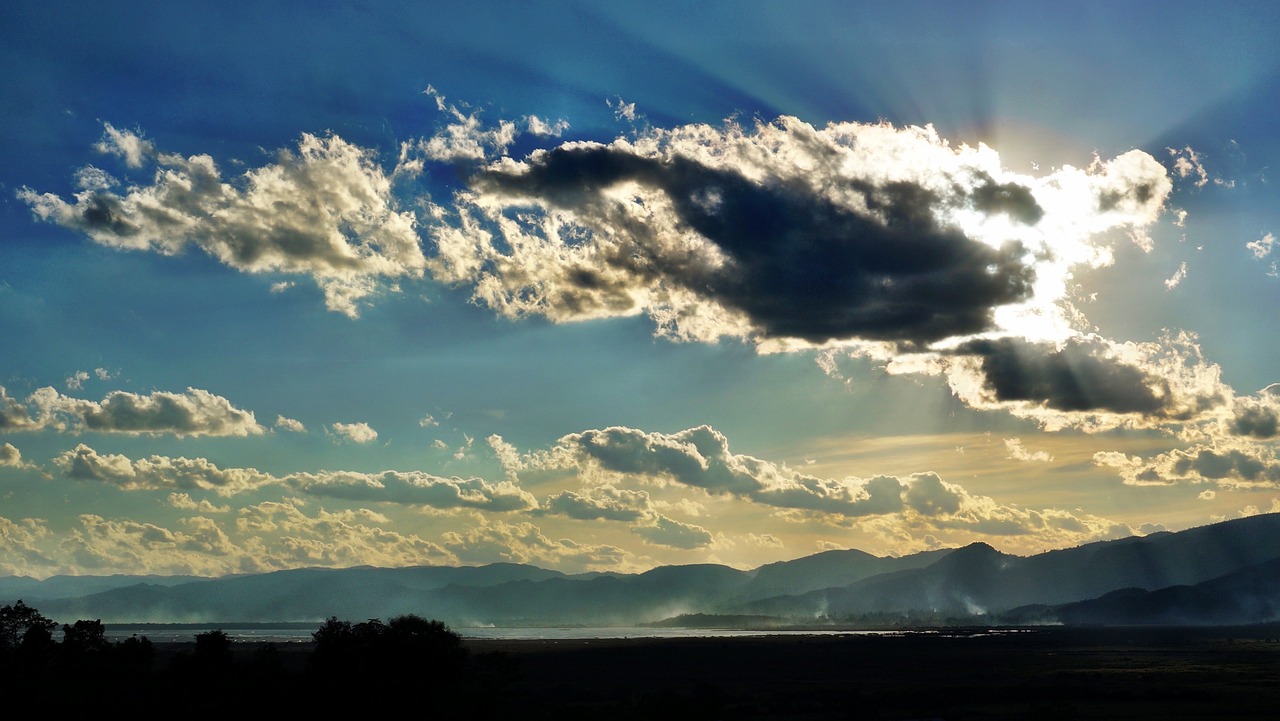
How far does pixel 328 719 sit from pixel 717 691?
48.9m

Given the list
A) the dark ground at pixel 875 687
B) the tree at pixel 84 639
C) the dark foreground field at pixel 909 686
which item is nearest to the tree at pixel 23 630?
the tree at pixel 84 639

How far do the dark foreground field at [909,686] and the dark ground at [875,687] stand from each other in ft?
0.61

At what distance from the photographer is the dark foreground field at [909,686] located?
97375mm

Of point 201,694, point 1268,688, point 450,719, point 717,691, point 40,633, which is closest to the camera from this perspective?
point 450,719

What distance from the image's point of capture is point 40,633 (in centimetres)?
10131

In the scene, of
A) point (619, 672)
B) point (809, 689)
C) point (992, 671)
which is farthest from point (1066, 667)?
point (619, 672)

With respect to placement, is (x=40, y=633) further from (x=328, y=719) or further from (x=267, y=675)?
(x=328, y=719)

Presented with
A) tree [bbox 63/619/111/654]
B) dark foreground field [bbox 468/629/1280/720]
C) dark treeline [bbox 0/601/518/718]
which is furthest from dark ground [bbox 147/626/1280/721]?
tree [bbox 63/619/111/654]

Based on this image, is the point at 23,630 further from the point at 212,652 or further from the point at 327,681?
the point at 327,681

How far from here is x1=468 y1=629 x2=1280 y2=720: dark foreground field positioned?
97.4 m

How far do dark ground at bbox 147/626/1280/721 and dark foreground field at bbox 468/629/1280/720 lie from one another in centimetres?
19

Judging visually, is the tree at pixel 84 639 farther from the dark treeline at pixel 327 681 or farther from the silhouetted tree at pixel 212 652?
the silhouetted tree at pixel 212 652

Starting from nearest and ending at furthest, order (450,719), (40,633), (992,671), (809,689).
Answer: (450,719) → (40,633) → (809,689) → (992,671)

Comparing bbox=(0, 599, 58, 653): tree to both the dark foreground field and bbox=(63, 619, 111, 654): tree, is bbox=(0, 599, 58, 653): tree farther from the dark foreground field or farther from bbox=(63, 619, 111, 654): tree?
the dark foreground field
